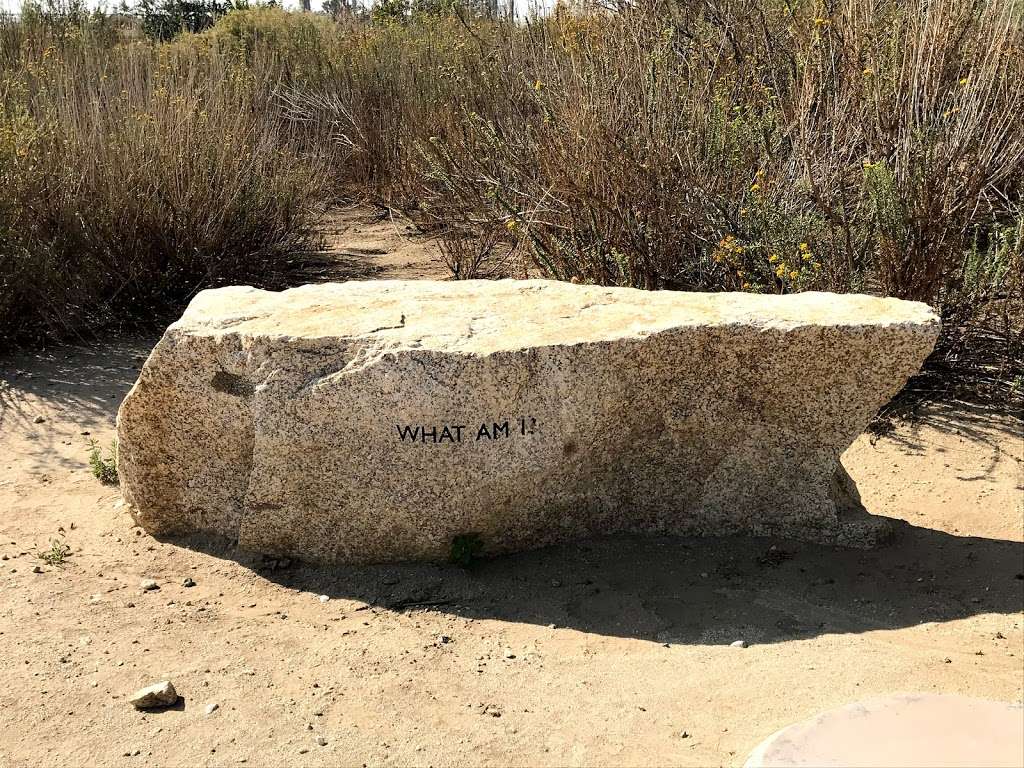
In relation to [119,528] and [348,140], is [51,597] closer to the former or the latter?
[119,528]

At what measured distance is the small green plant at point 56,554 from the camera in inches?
135

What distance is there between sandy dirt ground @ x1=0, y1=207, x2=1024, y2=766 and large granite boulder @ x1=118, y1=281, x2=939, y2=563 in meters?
0.13

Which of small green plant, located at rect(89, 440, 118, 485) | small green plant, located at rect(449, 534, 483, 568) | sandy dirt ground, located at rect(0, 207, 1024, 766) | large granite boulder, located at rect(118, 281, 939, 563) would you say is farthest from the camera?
small green plant, located at rect(89, 440, 118, 485)

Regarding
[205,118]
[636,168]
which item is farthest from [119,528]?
[205,118]

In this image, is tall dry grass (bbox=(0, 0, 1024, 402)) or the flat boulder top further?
tall dry grass (bbox=(0, 0, 1024, 402))

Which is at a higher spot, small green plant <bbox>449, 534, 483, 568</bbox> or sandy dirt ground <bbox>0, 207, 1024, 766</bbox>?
small green plant <bbox>449, 534, 483, 568</bbox>

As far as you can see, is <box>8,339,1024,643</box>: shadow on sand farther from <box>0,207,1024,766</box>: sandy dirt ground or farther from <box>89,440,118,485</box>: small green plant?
<box>89,440,118,485</box>: small green plant

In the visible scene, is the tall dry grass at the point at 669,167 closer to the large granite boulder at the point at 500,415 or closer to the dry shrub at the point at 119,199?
the dry shrub at the point at 119,199

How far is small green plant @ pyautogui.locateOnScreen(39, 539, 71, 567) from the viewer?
3.42 meters

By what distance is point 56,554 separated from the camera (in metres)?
3.44

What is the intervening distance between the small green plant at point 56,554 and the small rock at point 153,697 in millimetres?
890

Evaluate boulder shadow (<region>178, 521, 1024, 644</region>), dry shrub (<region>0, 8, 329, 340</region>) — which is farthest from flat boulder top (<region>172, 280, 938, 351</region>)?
dry shrub (<region>0, 8, 329, 340</region>)

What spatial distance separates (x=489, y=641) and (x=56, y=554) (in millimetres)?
1411

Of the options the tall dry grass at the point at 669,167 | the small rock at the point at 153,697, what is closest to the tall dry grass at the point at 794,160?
the tall dry grass at the point at 669,167
